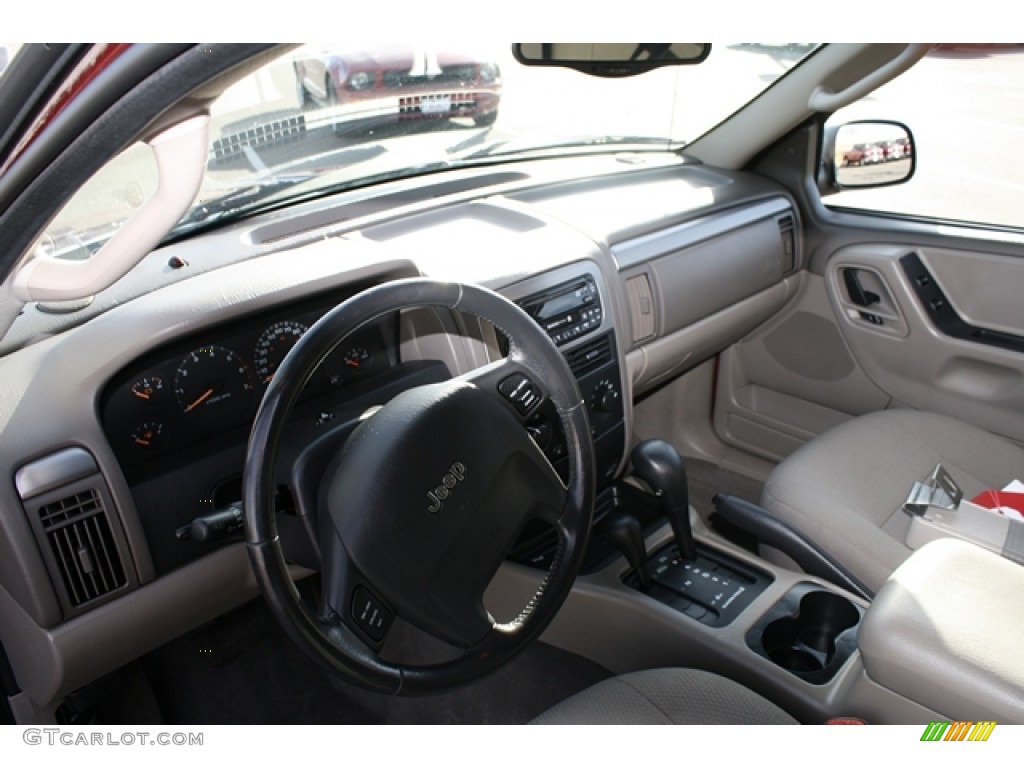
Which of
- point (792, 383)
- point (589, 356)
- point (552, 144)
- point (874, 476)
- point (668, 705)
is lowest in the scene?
point (792, 383)

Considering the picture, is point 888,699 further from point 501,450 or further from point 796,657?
point 501,450

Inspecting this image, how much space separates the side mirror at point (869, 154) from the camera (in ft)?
9.06

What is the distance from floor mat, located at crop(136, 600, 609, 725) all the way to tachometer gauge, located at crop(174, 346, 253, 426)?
628 mm

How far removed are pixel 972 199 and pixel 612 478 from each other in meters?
1.95

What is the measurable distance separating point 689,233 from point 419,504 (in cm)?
153

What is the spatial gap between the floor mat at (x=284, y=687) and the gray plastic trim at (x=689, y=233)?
1.04 metres

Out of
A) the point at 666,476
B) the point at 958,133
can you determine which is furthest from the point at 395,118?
the point at 958,133

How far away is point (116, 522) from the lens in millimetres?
1412

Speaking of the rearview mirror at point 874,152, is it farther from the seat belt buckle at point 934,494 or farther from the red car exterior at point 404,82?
the red car exterior at point 404,82

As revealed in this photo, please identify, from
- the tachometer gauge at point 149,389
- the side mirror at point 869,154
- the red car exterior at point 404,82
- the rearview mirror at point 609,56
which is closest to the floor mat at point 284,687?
the tachometer gauge at point 149,389

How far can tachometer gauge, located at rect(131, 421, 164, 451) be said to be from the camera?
1515mm

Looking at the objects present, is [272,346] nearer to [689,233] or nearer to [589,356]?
[589,356]

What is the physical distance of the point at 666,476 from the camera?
74.3 inches
